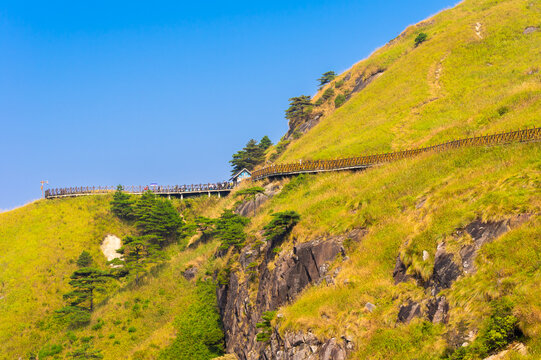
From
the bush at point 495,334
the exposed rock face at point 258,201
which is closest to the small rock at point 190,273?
the exposed rock face at point 258,201

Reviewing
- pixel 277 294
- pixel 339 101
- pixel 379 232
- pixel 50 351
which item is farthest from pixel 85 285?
pixel 339 101

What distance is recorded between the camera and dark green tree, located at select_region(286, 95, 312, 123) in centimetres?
9938

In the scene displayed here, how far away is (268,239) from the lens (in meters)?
33.2

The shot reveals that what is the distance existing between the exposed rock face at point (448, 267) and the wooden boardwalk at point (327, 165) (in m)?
13.5

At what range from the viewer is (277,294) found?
96.0 ft

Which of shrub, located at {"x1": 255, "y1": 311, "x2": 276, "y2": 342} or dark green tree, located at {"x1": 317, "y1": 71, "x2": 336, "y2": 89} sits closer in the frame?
shrub, located at {"x1": 255, "y1": 311, "x2": 276, "y2": 342}

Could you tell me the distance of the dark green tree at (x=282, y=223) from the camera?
3243 centimetres

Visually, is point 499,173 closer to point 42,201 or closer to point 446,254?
point 446,254

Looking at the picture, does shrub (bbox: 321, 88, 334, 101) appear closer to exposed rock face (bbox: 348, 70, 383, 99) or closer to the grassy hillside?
exposed rock face (bbox: 348, 70, 383, 99)

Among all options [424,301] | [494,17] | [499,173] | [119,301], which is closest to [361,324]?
[424,301]

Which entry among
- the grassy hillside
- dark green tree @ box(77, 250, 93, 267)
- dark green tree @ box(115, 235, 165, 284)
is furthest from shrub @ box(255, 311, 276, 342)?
dark green tree @ box(77, 250, 93, 267)

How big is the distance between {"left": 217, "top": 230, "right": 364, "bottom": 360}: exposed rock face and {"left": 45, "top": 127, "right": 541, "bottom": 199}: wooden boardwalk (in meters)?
13.5

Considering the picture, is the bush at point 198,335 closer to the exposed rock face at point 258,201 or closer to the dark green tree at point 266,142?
the exposed rock face at point 258,201

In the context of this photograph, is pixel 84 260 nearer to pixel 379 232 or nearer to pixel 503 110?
pixel 379 232
